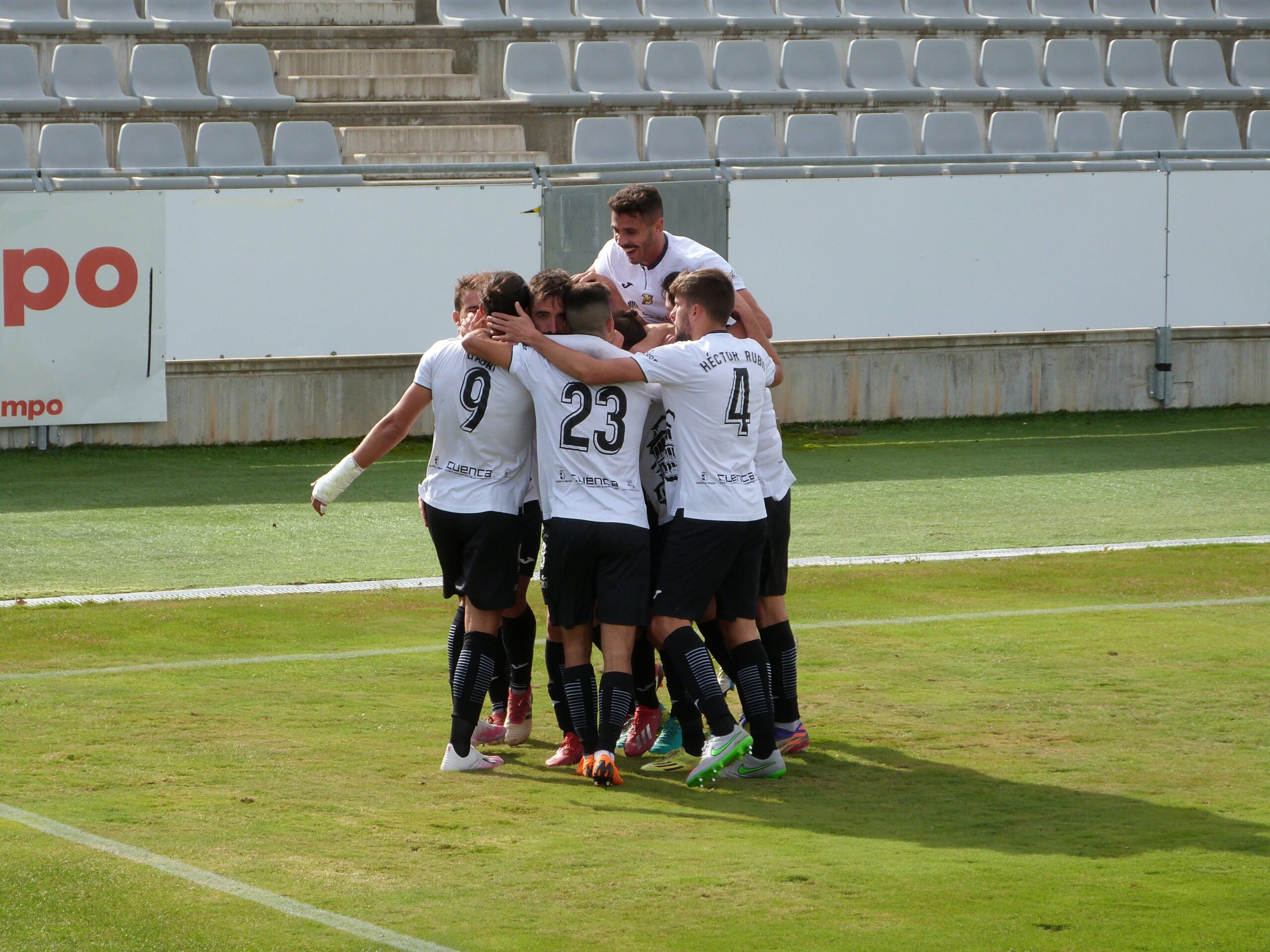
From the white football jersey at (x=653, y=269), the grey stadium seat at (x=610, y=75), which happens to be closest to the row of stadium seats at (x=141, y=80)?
the grey stadium seat at (x=610, y=75)

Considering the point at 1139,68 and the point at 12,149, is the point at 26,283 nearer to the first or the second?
the point at 12,149

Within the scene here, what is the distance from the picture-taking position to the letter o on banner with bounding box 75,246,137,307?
46.0ft

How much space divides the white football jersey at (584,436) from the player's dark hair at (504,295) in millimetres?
151

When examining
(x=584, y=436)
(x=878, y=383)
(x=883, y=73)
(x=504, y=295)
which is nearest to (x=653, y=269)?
(x=504, y=295)

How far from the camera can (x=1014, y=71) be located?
2144cm

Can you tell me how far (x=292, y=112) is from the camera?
18.8 meters

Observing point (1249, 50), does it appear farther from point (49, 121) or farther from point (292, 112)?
point (49, 121)

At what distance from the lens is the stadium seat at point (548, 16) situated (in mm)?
20250

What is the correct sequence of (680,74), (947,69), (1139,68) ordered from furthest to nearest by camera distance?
(1139,68) < (947,69) < (680,74)

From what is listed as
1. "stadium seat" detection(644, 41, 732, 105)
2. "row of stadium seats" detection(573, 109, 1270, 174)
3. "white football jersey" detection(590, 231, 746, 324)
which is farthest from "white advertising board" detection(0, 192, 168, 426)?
"white football jersey" detection(590, 231, 746, 324)

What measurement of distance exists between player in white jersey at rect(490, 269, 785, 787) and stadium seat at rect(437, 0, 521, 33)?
1524cm

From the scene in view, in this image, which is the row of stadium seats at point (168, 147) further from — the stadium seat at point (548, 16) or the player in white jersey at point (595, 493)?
the player in white jersey at point (595, 493)

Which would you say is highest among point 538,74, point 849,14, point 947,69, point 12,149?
point 849,14

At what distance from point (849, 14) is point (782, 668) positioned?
17.1 m
